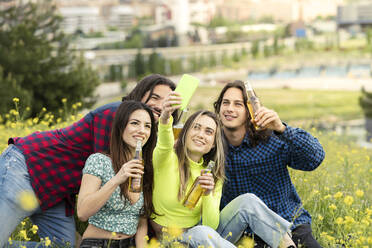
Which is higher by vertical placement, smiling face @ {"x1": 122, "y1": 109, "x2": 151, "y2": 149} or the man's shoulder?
the man's shoulder

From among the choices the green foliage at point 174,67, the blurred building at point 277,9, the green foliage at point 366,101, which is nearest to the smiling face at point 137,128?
the green foliage at point 366,101

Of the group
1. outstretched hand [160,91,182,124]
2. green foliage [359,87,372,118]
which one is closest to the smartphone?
outstretched hand [160,91,182,124]

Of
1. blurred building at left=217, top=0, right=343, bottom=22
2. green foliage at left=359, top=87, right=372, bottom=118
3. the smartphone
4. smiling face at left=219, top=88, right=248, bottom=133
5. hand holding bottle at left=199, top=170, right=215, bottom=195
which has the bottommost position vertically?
green foliage at left=359, top=87, right=372, bottom=118

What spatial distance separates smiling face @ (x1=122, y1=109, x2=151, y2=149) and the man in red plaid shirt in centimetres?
21

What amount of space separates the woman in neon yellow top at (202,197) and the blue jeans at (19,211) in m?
0.67

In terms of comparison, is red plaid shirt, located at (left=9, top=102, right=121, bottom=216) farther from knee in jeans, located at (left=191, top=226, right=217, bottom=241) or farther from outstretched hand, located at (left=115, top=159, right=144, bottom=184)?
knee in jeans, located at (left=191, top=226, right=217, bottom=241)

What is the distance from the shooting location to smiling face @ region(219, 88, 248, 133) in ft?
10.5

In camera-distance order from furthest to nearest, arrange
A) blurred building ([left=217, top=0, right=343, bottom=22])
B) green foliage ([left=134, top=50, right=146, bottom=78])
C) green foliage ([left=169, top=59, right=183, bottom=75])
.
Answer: blurred building ([left=217, top=0, right=343, bottom=22]), green foliage ([left=169, top=59, right=183, bottom=75]), green foliage ([left=134, top=50, right=146, bottom=78])

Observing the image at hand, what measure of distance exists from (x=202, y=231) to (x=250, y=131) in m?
0.83

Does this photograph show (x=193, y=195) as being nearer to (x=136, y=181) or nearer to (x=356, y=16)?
(x=136, y=181)

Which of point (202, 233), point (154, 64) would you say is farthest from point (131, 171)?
point (154, 64)

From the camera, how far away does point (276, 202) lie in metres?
3.24

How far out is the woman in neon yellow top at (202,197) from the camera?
2.86 m

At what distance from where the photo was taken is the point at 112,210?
2.83 metres
